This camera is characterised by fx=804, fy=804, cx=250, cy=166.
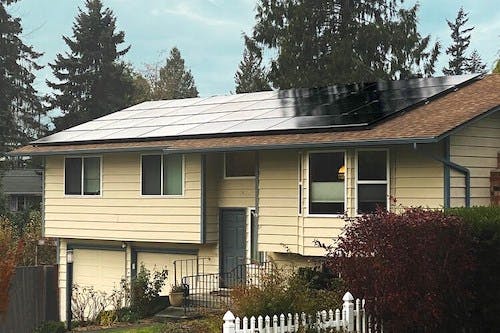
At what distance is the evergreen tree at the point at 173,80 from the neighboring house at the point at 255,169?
53.1m

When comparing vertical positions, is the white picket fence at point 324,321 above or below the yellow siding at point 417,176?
below

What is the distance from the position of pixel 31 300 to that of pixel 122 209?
3732 millimetres

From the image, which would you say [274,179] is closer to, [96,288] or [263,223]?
[263,223]

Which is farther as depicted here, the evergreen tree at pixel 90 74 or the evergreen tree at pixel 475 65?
the evergreen tree at pixel 475 65

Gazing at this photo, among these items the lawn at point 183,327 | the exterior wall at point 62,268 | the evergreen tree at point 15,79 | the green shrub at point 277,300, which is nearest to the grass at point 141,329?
the lawn at point 183,327

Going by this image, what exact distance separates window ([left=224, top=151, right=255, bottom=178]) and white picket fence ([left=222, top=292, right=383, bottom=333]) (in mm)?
9741

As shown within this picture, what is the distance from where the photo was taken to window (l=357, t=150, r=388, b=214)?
18531 millimetres

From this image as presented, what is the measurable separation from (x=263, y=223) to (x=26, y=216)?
23374 millimetres

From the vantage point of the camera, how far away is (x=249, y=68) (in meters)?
82.8

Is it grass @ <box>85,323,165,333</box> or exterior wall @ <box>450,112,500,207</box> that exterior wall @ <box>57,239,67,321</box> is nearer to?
grass @ <box>85,323,165,333</box>

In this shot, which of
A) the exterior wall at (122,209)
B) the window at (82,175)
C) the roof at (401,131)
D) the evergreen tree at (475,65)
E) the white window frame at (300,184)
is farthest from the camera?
the evergreen tree at (475,65)

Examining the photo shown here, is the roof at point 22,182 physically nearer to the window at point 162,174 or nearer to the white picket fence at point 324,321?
the window at point 162,174

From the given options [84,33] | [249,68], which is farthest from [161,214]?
[249,68]

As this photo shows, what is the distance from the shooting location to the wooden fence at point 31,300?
881 inches
